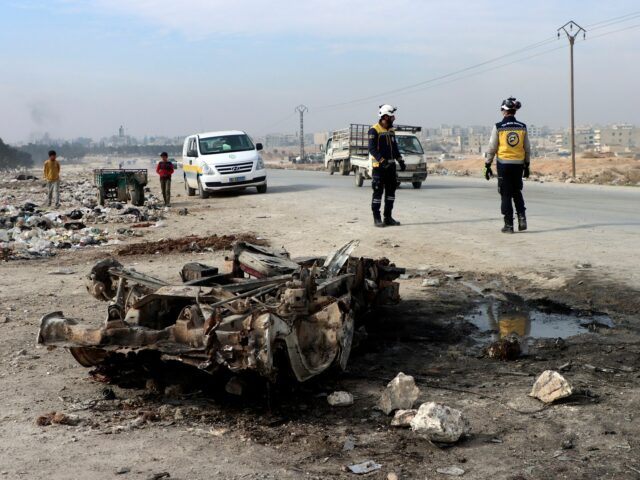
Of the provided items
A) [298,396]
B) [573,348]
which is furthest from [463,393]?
[573,348]

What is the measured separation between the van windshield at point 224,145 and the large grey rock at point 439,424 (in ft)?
68.0

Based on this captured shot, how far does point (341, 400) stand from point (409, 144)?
70.9ft

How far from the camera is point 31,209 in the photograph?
22438mm

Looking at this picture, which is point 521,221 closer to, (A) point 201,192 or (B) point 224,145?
(B) point 224,145

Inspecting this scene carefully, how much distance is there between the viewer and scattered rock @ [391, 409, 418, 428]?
4645 millimetres

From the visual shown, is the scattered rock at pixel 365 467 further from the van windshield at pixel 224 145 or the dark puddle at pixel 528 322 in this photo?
the van windshield at pixel 224 145

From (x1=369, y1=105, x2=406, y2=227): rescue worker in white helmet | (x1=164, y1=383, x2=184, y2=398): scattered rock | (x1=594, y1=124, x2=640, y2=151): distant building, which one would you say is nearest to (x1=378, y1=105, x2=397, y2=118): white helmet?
(x1=369, y1=105, x2=406, y2=227): rescue worker in white helmet

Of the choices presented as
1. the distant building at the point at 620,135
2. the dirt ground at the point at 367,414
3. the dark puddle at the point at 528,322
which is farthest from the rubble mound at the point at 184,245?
the distant building at the point at 620,135

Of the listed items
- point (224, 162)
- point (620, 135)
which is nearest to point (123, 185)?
point (224, 162)

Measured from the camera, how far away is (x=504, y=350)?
20.1ft

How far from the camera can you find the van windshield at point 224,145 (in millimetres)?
24609

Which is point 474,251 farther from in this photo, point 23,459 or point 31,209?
point 31,209

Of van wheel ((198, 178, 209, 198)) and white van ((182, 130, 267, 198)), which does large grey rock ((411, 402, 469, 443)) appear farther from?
van wheel ((198, 178, 209, 198))

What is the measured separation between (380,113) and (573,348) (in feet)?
24.9
